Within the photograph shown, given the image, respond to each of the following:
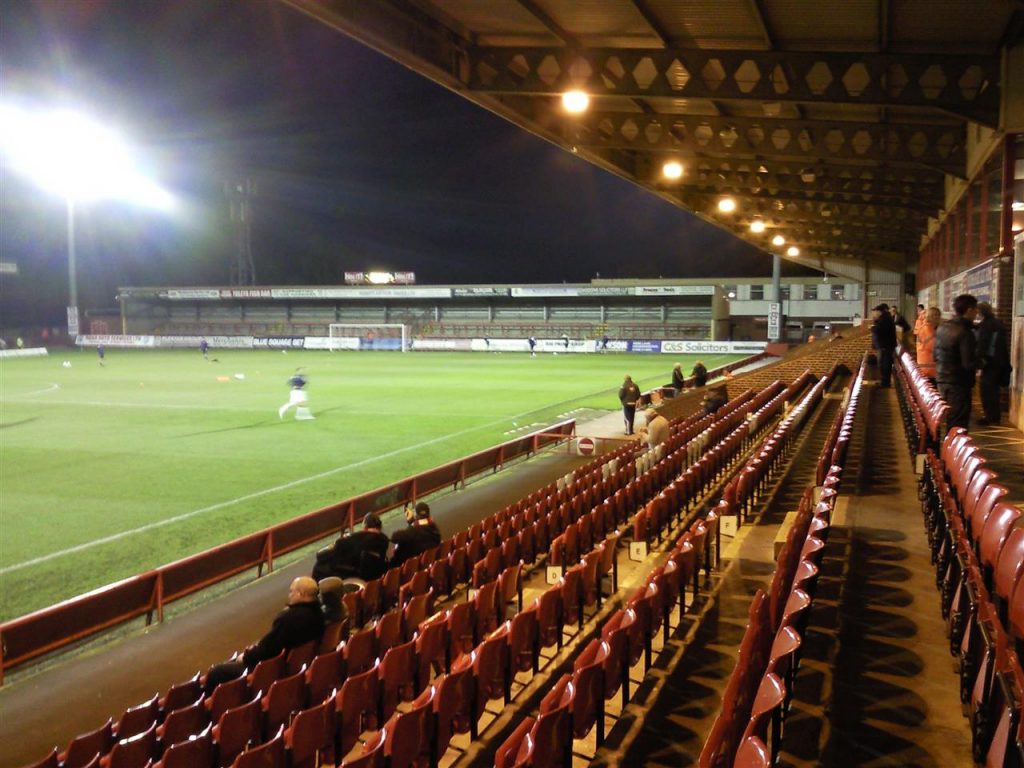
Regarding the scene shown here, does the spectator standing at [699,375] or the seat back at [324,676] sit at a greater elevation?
the spectator standing at [699,375]

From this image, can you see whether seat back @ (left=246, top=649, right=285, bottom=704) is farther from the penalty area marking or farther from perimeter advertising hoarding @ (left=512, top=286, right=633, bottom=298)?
perimeter advertising hoarding @ (left=512, top=286, right=633, bottom=298)

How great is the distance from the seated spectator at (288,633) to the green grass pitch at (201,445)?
15.5 ft

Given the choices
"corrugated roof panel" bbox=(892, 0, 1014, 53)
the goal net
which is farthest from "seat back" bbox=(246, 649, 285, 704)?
the goal net

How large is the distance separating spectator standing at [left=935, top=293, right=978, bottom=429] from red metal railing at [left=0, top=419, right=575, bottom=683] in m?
7.57

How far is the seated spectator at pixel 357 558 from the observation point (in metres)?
7.32

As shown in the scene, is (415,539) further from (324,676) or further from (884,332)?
(884,332)

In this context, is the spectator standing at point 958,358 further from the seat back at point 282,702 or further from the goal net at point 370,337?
the goal net at point 370,337

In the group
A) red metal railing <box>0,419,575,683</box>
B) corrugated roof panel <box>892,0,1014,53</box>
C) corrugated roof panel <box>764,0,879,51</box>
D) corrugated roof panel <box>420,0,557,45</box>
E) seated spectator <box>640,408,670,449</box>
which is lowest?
red metal railing <box>0,419,575,683</box>

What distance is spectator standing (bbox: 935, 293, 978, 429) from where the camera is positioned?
286 inches

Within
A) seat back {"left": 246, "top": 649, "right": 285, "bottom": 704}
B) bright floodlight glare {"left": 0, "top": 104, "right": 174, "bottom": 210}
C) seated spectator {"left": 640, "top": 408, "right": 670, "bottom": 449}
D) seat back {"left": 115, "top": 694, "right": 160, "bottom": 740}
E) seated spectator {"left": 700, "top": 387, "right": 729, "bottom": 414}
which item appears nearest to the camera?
seat back {"left": 115, "top": 694, "right": 160, "bottom": 740}

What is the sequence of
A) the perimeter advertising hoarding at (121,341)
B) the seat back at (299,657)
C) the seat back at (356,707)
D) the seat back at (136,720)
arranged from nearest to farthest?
the seat back at (356,707), the seat back at (136,720), the seat back at (299,657), the perimeter advertising hoarding at (121,341)

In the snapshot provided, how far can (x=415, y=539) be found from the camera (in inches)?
311

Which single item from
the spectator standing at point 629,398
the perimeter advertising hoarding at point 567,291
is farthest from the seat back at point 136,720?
the perimeter advertising hoarding at point 567,291

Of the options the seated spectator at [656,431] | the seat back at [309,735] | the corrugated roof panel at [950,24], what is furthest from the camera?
the seated spectator at [656,431]
